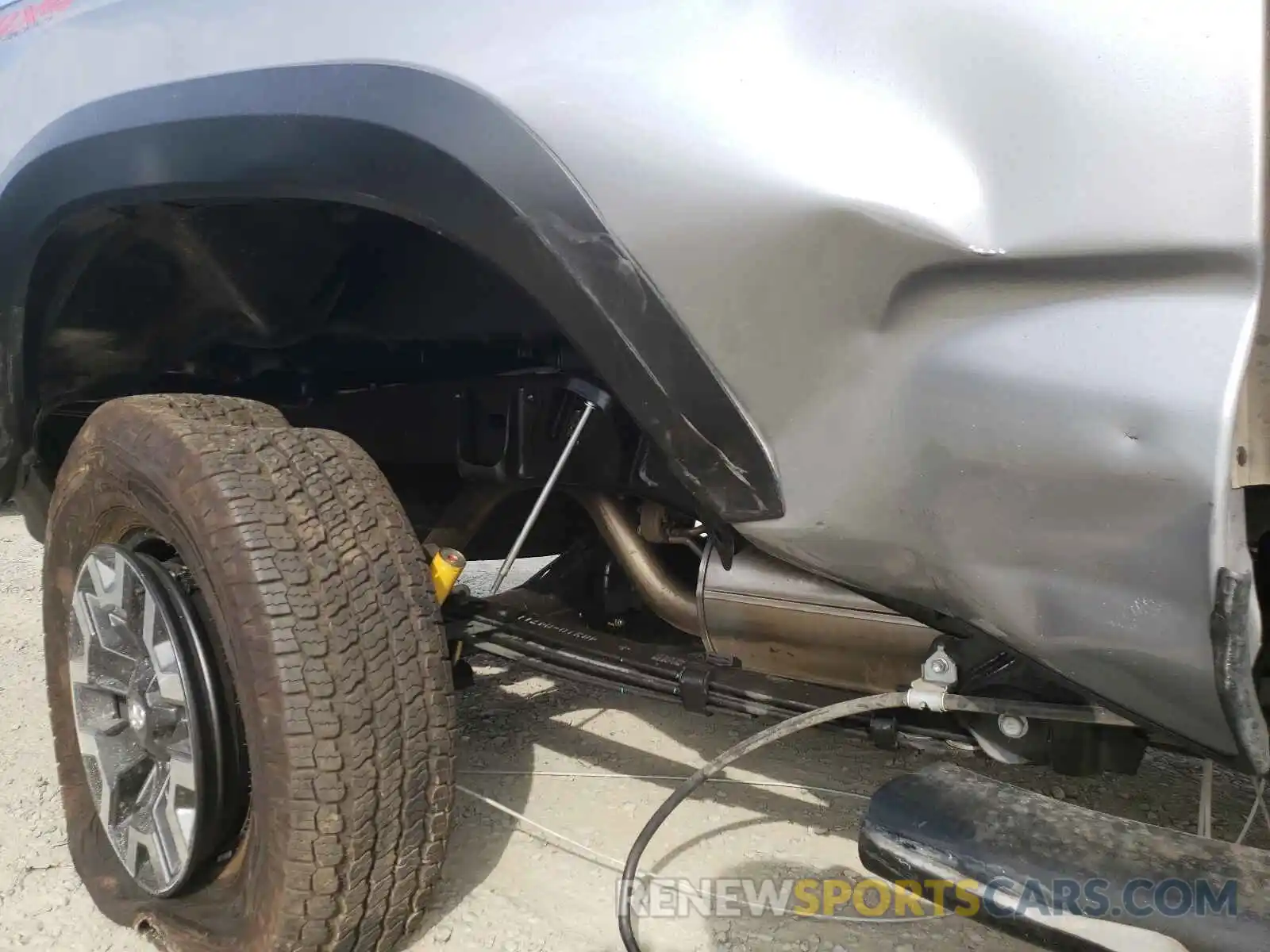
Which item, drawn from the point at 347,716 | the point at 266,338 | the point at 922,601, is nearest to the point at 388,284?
the point at 266,338

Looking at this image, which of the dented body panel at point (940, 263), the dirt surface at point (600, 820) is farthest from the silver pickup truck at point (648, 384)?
the dirt surface at point (600, 820)

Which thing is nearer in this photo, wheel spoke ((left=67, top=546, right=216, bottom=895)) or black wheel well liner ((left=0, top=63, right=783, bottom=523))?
black wheel well liner ((left=0, top=63, right=783, bottom=523))

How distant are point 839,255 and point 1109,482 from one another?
0.34 meters

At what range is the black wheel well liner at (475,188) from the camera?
1.00 meters

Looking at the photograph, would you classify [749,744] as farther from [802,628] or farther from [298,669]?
Answer: [298,669]

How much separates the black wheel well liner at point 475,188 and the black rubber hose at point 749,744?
0.36 meters

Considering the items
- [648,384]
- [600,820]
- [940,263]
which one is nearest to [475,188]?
[648,384]

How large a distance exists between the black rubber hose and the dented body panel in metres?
0.24

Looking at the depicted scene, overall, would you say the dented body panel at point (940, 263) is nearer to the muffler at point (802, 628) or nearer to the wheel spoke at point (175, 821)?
the muffler at point (802, 628)

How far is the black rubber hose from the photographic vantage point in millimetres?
1217

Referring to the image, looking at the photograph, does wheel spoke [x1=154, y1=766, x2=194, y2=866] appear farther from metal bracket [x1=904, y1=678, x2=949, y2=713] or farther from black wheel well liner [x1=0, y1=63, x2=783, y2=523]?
metal bracket [x1=904, y1=678, x2=949, y2=713]

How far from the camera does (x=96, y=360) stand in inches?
68.9

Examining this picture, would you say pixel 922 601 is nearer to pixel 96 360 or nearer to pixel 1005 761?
pixel 1005 761

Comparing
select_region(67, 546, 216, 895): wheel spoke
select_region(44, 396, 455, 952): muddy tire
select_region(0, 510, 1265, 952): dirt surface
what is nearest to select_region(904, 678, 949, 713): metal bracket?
select_region(0, 510, 1265, 952): dirt surface
